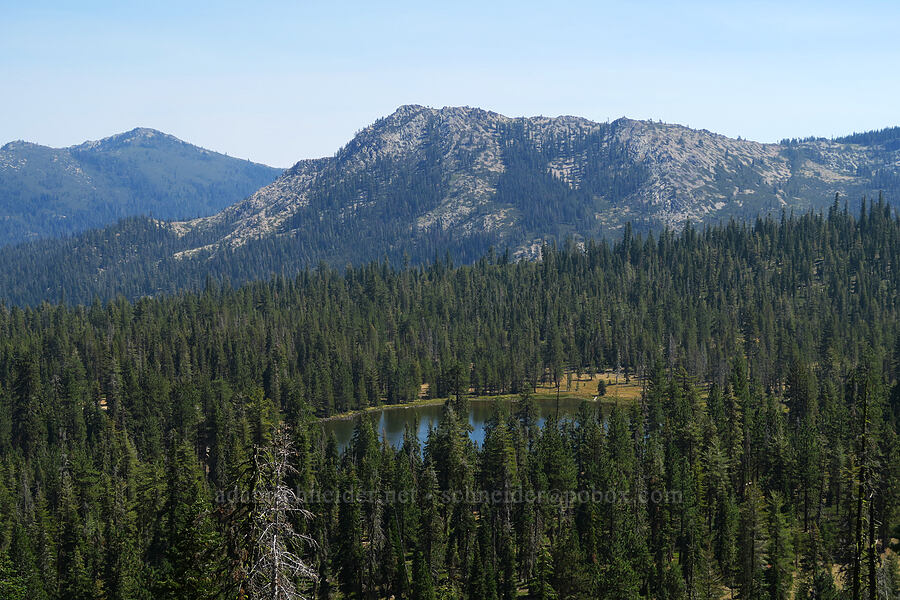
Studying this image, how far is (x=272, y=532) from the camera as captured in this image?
25703 mm

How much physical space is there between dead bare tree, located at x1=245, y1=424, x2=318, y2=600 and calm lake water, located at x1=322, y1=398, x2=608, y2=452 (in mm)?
135916

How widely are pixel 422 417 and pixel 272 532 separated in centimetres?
16184

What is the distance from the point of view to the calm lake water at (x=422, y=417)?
555ft

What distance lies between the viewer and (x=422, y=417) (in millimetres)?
186250

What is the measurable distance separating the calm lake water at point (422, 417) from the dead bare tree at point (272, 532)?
446ft

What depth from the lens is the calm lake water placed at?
169250 millimetres

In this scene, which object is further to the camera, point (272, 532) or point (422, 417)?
point (422, 417)

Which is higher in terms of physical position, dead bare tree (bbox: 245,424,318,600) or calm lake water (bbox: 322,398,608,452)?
Answer: dead bare tree (bbox: 245,424,318,600)

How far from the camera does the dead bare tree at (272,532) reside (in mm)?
25156

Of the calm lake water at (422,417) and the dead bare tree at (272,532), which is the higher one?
the dead bare tree at (272,532)

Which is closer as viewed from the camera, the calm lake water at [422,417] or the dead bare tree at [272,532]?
the dead bare tree at [272,532]

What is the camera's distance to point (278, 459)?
85.7 feet

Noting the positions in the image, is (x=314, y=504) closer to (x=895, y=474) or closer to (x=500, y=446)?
(x=500, y=446)

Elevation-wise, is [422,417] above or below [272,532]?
below
